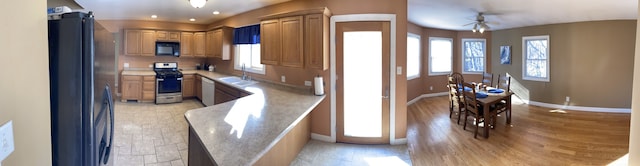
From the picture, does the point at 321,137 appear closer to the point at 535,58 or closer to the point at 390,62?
the point at 390,62

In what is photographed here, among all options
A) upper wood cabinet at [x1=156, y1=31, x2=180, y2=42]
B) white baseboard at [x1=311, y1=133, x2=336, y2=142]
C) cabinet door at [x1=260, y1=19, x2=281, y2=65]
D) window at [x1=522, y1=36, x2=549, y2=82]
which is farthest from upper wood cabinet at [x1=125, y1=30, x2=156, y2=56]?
window at [x1=522, y1=36, x2=549, y2=82]

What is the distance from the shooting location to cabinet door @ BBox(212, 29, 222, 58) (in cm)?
644

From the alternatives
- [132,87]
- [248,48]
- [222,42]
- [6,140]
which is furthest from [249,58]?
[6,140]

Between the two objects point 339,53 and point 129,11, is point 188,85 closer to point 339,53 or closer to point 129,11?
point 129,11

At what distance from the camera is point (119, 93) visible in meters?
6.87

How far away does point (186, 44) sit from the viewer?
7.39 meters

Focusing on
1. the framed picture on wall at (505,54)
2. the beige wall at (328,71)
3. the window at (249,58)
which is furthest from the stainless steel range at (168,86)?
the framed picture on wall at (505,54)

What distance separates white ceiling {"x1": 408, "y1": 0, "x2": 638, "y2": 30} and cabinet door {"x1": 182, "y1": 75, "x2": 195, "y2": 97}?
5.13 meters

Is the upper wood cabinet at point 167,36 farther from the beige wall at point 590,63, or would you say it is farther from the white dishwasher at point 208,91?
the beige wall at point 590,63

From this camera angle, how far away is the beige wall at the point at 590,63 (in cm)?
613

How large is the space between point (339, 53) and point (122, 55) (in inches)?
228

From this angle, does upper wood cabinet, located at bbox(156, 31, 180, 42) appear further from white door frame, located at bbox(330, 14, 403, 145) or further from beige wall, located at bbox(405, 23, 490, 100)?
beige wall, located at bbox(405, 23, 490, 100)

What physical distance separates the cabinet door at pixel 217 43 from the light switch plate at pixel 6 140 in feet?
19.0

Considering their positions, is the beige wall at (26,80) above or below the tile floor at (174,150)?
above
